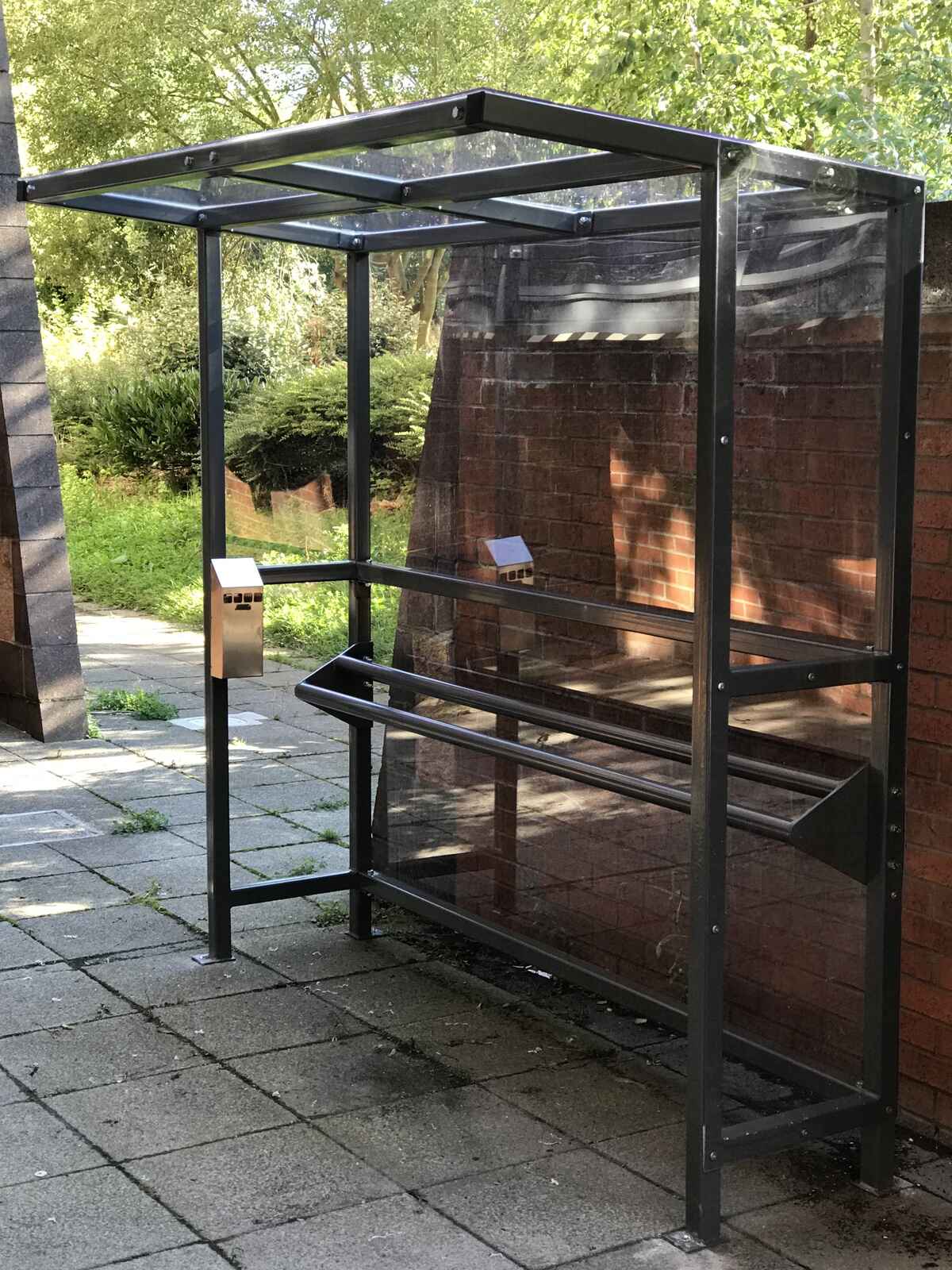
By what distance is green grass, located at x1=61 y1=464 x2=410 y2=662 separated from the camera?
528 centimetres

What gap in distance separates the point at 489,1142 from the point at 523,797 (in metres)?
1.35

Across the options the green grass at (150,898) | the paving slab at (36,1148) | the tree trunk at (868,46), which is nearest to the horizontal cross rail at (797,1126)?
the paving slab at (36,1148)

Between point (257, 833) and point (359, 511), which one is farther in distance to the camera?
point (257, 833)

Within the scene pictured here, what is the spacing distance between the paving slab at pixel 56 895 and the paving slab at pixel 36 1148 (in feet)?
5.06

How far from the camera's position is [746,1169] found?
3594 millimetres

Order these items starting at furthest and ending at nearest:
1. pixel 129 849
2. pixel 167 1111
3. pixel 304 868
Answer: pixel 129 849 → pixel 304 868 → pixel 167 1111

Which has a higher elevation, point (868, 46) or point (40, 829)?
point (868, 46)

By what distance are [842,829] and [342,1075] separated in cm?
152

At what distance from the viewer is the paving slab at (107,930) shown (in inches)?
195

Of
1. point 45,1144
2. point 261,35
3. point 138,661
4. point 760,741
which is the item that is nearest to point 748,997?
point 760,741

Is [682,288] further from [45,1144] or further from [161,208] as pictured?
[45,1144]

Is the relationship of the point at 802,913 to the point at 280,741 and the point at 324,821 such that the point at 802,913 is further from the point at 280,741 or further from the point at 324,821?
the point at 280,741

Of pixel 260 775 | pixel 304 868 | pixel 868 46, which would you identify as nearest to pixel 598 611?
pixel 304 868

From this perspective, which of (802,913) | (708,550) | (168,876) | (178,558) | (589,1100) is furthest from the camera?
(178,558)
